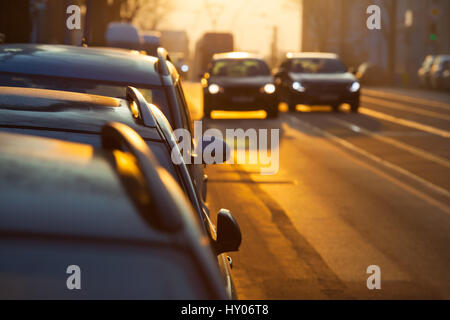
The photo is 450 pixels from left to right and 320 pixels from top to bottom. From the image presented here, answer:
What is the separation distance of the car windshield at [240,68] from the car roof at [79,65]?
22.6 m

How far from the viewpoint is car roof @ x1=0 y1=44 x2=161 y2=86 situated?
600 centimetres

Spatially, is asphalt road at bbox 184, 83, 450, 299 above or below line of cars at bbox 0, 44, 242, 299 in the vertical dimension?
below

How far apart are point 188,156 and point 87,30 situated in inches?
403

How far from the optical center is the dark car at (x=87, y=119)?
3.42 meters

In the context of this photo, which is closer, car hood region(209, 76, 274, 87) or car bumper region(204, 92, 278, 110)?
car bumper region(204, 92, 278, 110)

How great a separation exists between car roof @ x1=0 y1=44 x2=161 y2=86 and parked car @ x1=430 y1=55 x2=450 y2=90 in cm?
4603

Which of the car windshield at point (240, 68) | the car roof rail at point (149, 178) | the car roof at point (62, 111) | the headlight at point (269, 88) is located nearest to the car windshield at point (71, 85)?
the car roof at point (62, 111)

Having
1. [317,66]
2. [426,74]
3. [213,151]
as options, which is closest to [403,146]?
[317,66]

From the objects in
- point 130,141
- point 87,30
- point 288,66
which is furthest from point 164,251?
point 288,66

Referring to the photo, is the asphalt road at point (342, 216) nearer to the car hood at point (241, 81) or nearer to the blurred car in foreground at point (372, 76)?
the car hood at point (241, 81)

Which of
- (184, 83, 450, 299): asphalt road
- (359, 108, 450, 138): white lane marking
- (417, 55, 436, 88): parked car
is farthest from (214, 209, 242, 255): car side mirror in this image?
(417, 55, 436, 88): parked car

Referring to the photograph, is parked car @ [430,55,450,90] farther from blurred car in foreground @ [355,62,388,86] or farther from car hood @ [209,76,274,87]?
car hood @ [209,76,274,87]

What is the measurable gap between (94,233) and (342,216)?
8.56m

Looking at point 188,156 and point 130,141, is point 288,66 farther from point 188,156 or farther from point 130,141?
point 130,141
